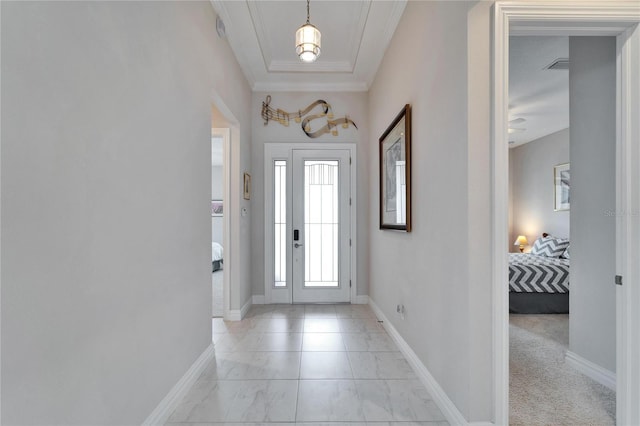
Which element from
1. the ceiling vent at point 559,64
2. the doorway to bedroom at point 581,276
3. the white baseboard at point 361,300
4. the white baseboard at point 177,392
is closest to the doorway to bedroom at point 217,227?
the white baseboard at point 177,392

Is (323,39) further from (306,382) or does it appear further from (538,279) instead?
(538,279)

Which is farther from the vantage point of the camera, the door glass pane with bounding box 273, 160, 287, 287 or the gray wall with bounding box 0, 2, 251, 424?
the door glass pane with bounding box 273, 160, 287, 287

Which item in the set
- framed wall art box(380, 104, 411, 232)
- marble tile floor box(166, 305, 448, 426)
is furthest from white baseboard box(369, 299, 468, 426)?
framed wall art box(380, 104, 411, 232)

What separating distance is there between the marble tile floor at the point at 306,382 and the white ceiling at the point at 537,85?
317 cm

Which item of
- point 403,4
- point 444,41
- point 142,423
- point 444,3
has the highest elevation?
point 403,4

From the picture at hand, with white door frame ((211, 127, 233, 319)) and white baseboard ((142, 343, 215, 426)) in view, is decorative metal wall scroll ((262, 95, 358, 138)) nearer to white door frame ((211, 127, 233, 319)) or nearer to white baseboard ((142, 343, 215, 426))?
white door frame ((211, 127, 233, 319))

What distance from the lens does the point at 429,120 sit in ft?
7.11

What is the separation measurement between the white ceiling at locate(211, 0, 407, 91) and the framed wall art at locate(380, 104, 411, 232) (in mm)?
942

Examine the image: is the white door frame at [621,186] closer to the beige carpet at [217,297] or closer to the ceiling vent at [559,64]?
the ceiling vent at [559,64]

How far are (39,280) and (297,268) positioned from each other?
3450 mm

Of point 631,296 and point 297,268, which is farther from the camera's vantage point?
point 297,268

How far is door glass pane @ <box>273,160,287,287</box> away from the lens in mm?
4375

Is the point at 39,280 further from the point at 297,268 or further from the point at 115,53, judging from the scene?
the point at 297,268

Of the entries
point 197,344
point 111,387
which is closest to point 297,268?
point 197,344
